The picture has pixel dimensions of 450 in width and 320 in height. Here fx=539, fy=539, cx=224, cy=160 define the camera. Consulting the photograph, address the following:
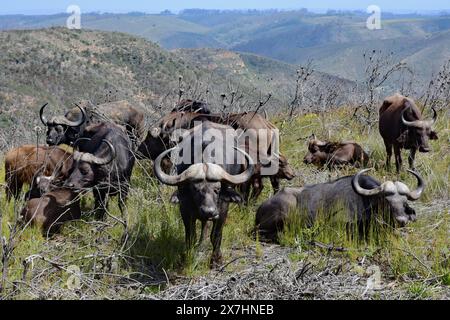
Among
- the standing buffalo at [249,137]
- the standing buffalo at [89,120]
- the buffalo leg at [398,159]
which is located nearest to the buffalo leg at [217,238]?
the standing buffalo at [249,137]

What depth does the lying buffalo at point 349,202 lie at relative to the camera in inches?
237

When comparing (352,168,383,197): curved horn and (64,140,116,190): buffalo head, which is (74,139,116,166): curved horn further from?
(352,168,383,197): curved horn

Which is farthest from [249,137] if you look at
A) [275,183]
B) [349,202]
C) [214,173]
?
[214,173]

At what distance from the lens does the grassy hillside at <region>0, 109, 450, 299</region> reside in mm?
4754

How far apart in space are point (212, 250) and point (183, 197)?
76cm

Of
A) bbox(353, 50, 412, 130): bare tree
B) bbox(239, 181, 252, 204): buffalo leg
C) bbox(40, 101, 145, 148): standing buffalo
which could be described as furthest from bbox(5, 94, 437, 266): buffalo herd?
bbox(353, 50, 412, 130): bare tree

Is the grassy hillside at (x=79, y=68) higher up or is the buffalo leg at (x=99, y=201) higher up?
the buffalo leg at (x=99, y=201)

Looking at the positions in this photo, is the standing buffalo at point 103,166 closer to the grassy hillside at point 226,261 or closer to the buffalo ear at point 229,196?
the grassy hillside at point 226,261

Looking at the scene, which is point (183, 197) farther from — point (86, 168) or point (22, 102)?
point (22, 102)

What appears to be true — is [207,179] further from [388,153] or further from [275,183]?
[388,153]

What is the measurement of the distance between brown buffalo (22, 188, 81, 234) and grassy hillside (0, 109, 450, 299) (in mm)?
148

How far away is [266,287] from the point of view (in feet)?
15.8

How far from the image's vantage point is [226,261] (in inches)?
222

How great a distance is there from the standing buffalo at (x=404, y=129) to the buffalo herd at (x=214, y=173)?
2 cm
